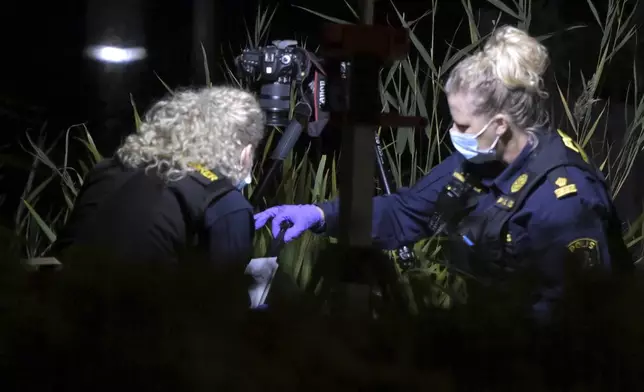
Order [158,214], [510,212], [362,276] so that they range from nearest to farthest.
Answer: [362,276] → [158,214] → [510,212]

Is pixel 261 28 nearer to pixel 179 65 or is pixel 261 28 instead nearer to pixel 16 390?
pixel 179 65

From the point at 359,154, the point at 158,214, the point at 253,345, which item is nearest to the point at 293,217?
the point at 158,214

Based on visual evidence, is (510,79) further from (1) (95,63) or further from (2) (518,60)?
(1) (95,63)

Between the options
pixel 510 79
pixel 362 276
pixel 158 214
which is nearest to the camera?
pixel 362 276

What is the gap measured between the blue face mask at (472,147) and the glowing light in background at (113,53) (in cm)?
68

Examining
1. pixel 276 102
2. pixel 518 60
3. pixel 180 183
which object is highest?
pixel 518 60

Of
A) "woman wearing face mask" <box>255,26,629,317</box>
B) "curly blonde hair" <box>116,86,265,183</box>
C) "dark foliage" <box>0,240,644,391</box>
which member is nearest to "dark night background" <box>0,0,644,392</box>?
"dark foliage" <box>0,240,644,391</box>

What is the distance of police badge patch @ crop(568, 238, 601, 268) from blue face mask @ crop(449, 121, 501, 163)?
Result: 1.33ft

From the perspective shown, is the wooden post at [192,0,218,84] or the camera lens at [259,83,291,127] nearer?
the camera lens at [259,83,291,127]

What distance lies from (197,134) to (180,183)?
5.1 inches

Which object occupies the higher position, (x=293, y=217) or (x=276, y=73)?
(x=276, y=73)

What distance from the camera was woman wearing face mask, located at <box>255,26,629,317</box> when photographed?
1278 mm

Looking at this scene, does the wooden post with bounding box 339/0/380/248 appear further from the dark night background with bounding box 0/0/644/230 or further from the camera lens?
the dark night background with bounding box 0/0/644/230

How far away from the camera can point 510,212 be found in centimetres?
138
